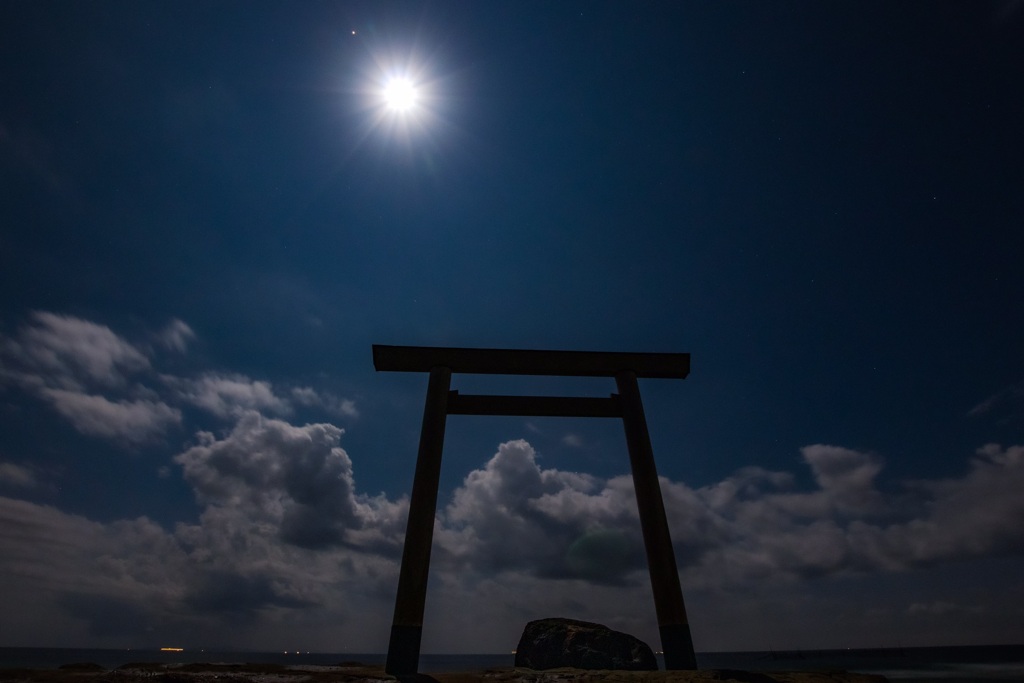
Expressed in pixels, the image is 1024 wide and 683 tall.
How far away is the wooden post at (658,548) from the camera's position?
7.66 m

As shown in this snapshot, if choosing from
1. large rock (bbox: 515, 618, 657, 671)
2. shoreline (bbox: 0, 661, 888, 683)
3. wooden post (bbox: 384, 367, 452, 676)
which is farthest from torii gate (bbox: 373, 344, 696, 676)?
large rock (bbox: 515, 618, 657, 671)

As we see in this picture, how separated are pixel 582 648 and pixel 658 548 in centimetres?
494

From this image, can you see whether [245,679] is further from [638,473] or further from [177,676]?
[638,473]

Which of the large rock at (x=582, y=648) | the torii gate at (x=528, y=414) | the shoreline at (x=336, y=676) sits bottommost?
the shoreline at (x=336, y=676)

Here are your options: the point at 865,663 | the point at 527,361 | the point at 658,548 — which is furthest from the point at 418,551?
the point at 865,663

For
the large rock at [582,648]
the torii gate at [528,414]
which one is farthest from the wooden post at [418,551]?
the large rock at [582,648]

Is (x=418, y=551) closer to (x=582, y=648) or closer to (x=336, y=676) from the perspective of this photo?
(x=336, y=676)

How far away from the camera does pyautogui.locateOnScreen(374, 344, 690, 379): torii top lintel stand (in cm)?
1053

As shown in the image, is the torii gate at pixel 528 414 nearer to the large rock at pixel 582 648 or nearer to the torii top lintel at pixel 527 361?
the torii top lintel at pixel 527 361

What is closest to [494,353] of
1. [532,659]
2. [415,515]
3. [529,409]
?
[529,409]

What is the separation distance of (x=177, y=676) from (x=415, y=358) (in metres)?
6.33

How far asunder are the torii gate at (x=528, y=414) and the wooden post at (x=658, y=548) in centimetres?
2

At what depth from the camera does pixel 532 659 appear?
40.0ft

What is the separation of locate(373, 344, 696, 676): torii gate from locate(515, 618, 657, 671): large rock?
3.83 metres
